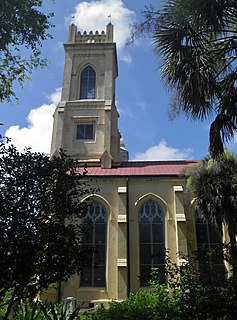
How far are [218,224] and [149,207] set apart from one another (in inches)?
213

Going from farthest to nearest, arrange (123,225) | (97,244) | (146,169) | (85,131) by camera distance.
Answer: (85,131) < (146,169) < (97,244) < (123,225)

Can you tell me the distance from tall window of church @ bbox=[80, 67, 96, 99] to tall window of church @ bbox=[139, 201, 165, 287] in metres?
12.9

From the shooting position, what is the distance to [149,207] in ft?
63.5

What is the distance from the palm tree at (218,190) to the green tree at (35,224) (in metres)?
8.78

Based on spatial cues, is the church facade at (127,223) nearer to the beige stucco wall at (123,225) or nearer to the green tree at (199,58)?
the beige stucco wall at (123,225)

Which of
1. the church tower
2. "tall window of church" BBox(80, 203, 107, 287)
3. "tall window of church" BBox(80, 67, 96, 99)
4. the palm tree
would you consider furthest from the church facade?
"tall window of church" BBox(80, 67, 96, 99)

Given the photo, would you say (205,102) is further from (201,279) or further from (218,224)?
(218,224)

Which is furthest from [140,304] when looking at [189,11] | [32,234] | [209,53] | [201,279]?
[189,11]

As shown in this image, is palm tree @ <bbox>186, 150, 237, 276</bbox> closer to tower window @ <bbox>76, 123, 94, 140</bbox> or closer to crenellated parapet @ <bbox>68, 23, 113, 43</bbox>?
tower window @ <bbox>76, 123, 94, 140</bbox>

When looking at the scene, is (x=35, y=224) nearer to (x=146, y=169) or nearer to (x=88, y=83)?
(x=146, y=169)

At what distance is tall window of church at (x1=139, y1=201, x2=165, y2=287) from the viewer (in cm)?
1795

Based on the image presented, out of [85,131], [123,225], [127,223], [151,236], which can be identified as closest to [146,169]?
[127,223]

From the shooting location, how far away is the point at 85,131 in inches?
1045

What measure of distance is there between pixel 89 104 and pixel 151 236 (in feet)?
43.4
